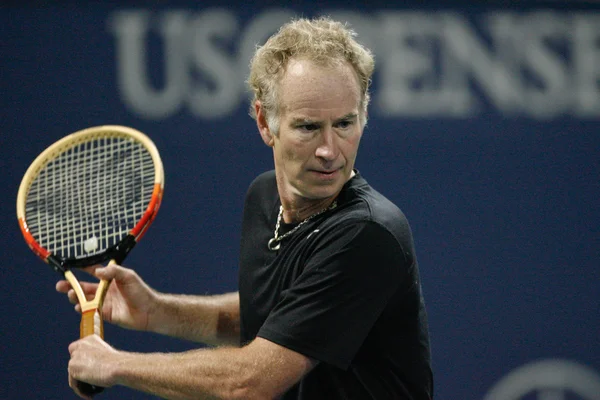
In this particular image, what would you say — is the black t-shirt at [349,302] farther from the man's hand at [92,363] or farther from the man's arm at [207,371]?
the man's hand at [92,363]

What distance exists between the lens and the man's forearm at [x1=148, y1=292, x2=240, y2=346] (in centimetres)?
321

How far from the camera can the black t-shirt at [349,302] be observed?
2.48m

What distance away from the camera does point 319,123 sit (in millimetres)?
2631

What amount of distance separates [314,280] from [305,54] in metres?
→ 0.57

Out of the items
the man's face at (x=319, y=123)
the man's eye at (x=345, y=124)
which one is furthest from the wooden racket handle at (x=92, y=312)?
the man's eye at (x=345, y=124)

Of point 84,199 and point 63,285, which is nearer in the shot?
point 63,285

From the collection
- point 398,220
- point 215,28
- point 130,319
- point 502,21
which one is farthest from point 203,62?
point 398,220

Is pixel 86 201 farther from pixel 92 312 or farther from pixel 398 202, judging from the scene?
pixel 398 202

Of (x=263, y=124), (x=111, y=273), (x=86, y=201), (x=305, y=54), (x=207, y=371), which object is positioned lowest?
(x=207, y=371)

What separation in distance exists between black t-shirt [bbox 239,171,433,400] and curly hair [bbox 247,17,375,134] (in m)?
0.28

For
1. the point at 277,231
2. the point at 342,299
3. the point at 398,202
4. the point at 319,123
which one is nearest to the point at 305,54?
the point at 319,123

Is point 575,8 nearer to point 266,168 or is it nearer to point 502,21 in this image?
point 502,21

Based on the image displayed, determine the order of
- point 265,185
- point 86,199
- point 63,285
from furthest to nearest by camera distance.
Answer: point 86,199 < point 265,185 < point 63,285

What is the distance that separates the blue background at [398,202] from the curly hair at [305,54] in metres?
1.67
